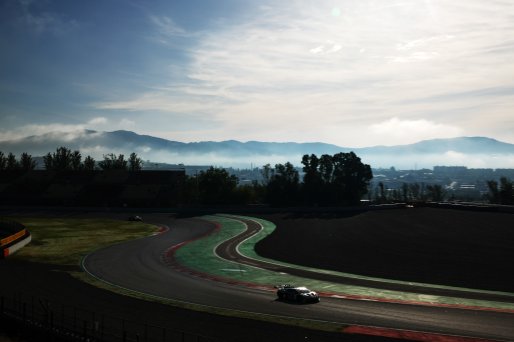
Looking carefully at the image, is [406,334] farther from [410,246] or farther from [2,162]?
[2,162]

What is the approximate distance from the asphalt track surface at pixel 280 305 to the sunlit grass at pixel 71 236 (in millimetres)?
4961

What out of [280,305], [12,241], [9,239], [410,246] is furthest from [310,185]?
[280,305]

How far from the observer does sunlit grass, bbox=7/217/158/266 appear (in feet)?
168

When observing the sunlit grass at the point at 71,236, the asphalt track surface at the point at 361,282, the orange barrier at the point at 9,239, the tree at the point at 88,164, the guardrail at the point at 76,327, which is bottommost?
the guardrail at the point at 76,327

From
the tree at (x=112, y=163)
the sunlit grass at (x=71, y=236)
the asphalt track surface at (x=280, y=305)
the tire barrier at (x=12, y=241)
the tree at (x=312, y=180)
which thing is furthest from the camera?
the tree at (x=112, y=163)

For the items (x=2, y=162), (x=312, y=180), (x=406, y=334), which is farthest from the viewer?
(x=2, y=162)

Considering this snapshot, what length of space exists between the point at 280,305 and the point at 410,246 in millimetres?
29122

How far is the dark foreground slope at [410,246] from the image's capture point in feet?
134

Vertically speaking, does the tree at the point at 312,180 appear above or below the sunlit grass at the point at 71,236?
above

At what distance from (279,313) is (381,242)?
3184 cm

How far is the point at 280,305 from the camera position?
3189 centimetres

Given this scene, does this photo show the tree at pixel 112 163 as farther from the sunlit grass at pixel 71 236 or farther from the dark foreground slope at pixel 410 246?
the dark foreground slope at pixel 410 246

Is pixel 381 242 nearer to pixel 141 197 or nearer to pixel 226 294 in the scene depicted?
pixel 226 294

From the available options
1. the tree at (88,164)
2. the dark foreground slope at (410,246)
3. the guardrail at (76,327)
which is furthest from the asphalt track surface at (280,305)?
the tree at (88,164)
